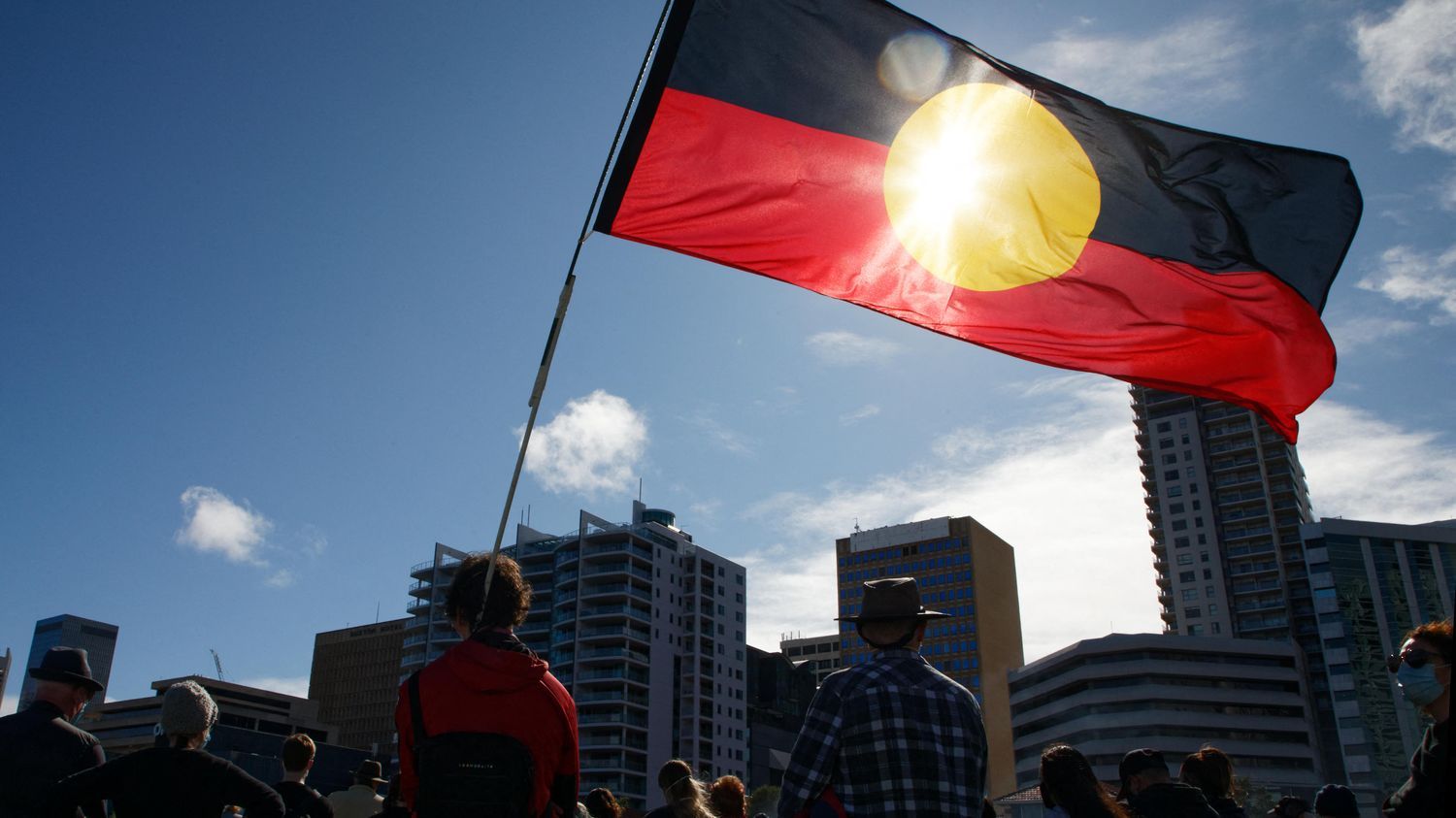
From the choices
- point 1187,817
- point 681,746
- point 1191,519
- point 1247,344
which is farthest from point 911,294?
point 1191,519

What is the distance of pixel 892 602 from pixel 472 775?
1759 mm

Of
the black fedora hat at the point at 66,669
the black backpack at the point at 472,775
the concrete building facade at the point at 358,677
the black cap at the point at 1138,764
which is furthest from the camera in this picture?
the concrete building facade at the point at 358,677

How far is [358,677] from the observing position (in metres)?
171

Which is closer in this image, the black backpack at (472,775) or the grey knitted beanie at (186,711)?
the black backpack at (472,775)

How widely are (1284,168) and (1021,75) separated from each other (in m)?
1.71

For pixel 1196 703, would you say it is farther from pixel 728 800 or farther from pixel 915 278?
pixel 915 278

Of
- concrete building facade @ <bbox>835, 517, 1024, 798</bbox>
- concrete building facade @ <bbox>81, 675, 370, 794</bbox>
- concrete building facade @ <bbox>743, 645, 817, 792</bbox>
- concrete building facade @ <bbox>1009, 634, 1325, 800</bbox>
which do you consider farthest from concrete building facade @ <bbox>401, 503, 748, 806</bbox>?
concrete building facade @ <bbox>835, 517, 1024, 798</bbox>

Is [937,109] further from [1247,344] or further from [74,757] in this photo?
[74,757]

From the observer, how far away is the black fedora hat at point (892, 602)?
408cm

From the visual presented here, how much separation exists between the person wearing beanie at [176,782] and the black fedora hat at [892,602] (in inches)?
97.6

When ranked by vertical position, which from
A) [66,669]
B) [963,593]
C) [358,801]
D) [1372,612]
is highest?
[963,593]

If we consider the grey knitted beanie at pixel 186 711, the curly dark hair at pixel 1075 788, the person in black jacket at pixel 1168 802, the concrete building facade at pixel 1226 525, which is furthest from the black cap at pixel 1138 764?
the concrete building facade at pixel 1226 525

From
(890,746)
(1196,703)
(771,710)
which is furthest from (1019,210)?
(771,710)

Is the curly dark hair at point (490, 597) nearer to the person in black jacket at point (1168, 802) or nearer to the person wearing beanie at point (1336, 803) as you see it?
the person in black jacket at point (1168, 802)
